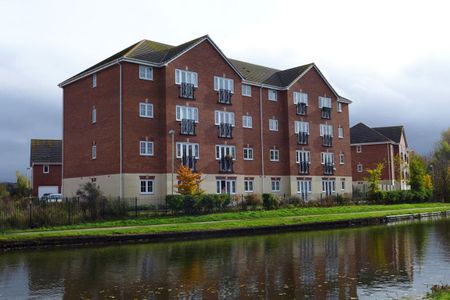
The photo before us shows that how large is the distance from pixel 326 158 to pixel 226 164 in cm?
1563

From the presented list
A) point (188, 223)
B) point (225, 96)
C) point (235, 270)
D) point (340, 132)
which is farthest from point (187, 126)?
point (235, 270)

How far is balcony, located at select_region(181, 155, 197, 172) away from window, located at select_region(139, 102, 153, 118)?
4.44m

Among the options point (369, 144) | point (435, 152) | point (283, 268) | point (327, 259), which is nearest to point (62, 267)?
point (283, 268)

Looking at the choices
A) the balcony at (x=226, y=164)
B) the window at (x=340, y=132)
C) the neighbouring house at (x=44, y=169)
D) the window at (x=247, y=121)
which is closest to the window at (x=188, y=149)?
the balcony at (x=226, y=164)

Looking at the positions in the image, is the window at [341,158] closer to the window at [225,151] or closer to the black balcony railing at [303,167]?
the black balcony railing at [303,167]

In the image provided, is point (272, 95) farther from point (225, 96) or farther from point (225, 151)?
point (225, 151)

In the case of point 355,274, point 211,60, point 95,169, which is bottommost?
point 355,274

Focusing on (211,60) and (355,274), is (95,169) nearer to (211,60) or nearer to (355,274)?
(211,60)

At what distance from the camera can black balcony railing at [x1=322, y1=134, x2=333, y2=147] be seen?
2270 inches

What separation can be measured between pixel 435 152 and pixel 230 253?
3854 inches

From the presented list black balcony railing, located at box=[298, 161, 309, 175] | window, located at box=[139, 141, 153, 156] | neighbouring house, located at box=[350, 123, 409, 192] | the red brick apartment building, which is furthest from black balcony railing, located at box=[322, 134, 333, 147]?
window, located at box=[139, 141, 153, 156]

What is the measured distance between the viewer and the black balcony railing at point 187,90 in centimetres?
4378

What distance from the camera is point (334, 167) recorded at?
5853 centimetres

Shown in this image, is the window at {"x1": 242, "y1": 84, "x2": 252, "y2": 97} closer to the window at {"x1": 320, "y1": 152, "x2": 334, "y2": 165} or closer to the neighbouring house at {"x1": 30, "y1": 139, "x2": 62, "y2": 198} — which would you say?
the window at {"x1": 320, "y1": 152, "x2": 334, "y2": 165}
